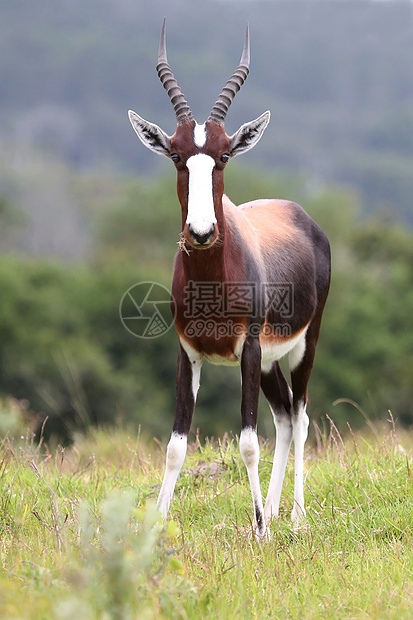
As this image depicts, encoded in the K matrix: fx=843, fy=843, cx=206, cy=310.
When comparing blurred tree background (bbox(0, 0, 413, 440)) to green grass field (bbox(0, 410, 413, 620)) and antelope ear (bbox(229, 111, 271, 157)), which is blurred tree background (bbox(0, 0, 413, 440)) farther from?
antelope ear (bbox(229, 111, 271, 157))

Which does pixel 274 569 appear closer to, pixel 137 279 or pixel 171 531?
pixel 171 531

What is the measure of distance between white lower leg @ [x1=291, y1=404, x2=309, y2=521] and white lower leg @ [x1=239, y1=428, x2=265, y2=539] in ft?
1.23

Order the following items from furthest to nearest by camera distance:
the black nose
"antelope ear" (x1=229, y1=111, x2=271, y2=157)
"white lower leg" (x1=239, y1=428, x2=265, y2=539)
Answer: "antelope ear" (x1=229, y1=111, x2=271, y2=157) → "white lower leg" (x1=239, y1=428, x2=265, y2=539) → the black nose

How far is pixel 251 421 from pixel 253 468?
326mm

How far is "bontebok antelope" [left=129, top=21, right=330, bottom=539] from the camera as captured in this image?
5.70 metres

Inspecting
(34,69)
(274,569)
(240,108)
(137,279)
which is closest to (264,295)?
(274,569)

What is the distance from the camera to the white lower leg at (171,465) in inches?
234

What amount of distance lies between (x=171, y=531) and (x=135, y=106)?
595ft

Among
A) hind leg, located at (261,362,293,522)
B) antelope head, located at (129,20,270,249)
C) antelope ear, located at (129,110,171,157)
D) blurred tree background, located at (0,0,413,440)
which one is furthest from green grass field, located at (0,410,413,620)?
blurred tree background, located at (0,0,413,440)

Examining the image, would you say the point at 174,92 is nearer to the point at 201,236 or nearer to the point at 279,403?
the point at 201,236

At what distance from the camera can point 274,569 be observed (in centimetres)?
503

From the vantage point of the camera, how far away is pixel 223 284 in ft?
19.6

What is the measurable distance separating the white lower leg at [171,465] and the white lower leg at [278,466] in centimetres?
81

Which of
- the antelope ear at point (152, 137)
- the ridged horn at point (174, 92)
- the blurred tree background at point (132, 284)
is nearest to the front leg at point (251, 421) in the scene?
the antelope ear at point (152, 137)
